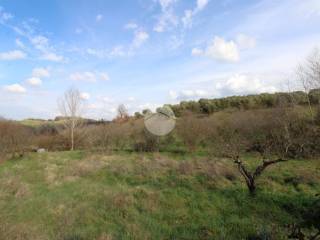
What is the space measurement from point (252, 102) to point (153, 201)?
16.5 metres

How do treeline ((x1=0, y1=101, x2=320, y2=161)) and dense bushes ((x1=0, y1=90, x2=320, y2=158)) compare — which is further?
treeline ((x1=0, y1=101, x2=320, y2=161))

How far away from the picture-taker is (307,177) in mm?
8102

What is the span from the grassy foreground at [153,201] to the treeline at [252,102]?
229 inches

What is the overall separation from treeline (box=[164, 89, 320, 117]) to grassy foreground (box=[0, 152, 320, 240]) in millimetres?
5818

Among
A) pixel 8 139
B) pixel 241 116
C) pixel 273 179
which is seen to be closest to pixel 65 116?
pixel 8 139

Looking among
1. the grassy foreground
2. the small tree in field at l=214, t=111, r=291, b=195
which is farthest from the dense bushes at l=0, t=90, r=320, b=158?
the grassy foreground

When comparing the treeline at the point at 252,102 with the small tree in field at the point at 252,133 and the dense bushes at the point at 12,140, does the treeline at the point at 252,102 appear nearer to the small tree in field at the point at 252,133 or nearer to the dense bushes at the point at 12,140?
the small tree in field at the point at 252,133

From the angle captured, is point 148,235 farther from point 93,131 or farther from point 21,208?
point 93,131

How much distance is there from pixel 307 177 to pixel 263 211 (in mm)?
2945

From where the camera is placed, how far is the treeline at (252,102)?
49.1 ft

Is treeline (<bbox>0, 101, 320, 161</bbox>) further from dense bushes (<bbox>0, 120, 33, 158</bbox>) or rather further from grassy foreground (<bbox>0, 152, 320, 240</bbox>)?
grassy foreground (<bbox>0, 152, 320, 240</bbox>)

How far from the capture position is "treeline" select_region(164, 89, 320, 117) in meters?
15.0

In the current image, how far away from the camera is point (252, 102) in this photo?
20891 mm

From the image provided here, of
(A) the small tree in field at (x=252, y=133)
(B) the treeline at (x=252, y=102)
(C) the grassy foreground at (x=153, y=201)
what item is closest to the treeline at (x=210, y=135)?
(A) the small tree in field at (x=252, y=133)
